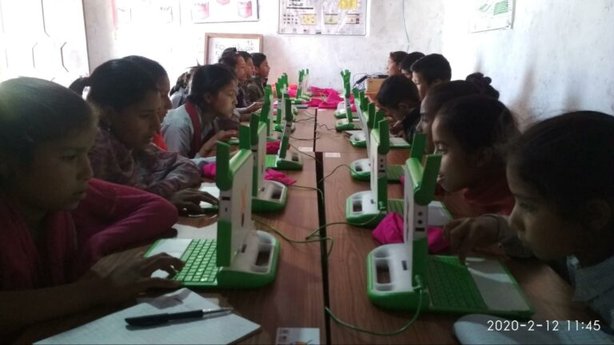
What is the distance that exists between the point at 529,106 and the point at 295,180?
1.55 metres

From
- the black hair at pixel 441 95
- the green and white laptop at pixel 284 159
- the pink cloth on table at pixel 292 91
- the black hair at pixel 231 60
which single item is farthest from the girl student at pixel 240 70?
the black hair at pixel 441 95

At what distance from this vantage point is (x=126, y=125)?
155 centimetres

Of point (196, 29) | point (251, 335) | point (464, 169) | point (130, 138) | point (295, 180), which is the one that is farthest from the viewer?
point (196, 29)

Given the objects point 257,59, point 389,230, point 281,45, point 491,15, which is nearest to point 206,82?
point 389,230

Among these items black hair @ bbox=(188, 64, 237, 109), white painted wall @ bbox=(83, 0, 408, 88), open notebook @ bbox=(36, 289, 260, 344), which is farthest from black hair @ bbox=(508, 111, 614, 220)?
white painted wall @ bbox=(83, 0, 408, 88)

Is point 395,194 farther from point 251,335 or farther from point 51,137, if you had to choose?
point 51,137

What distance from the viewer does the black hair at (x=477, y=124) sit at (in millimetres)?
1402

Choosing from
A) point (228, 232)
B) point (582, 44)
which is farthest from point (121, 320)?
point (582, 44)

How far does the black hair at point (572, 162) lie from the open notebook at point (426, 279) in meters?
0.19

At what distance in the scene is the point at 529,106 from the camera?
2.69m

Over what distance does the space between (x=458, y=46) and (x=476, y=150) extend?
3439mm

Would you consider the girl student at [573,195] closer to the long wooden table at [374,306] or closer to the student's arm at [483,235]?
the long wooden table at [374,306]

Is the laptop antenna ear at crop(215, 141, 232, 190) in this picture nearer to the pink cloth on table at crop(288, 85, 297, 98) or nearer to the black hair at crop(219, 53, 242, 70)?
the black hair at crop(219, 53, 242, 70)

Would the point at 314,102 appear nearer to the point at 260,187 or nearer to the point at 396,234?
the point at 260,187
